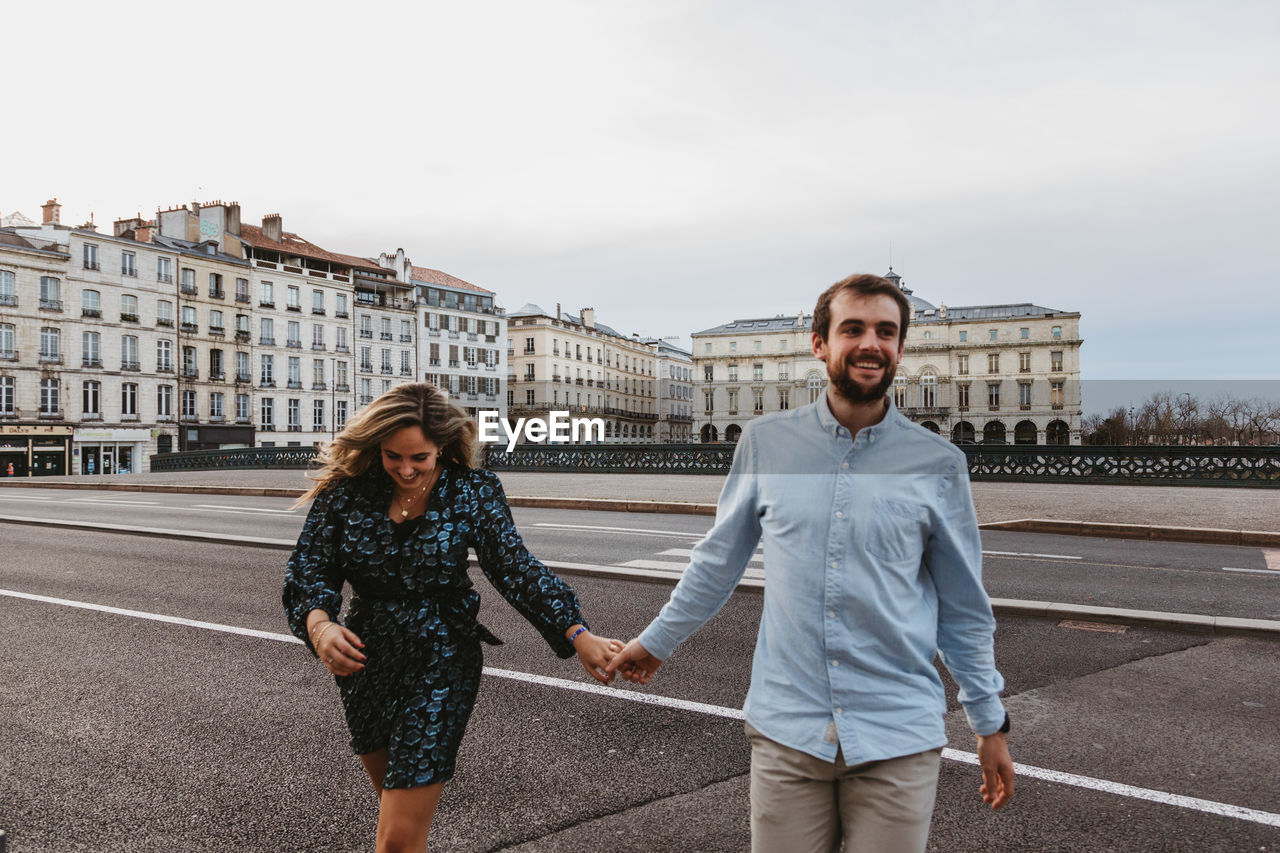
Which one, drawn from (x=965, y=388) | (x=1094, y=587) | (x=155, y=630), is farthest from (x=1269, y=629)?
(x=965, y=388)

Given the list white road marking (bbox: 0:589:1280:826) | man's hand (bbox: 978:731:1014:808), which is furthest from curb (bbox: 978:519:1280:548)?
man's hand (bbox: 978:731:1014:808)

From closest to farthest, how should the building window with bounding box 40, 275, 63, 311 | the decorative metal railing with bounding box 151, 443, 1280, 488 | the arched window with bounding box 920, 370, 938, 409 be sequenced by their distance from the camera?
the decorative metal railing with bounding box 151, 443, 1280, 488, the building window with bounding box 40, 275, 63, 311, the arched window with bounding box 920, 370, 938, 409

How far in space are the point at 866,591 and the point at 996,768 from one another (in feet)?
1.85

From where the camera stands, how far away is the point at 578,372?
94812 millimetres

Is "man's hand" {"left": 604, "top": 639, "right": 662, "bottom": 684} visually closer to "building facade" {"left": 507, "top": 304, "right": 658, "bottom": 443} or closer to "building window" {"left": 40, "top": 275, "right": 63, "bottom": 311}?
"building window" {"left": 40, "top": 275, "right": 63, "bottom": 311}

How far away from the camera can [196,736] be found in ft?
14.9

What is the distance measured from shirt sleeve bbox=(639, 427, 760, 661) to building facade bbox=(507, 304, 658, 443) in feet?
282

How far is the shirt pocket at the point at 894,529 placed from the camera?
2.00 m

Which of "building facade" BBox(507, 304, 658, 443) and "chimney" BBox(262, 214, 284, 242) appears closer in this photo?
"chimney" BBox(262, 214, 284, 242)

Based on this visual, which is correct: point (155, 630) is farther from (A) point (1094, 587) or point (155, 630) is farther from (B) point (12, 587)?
(A) point (1094, 587)

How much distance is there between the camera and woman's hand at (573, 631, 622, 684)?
2568mm

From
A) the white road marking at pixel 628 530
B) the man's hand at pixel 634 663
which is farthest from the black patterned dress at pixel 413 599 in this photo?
the white road marking at pixel 628 530

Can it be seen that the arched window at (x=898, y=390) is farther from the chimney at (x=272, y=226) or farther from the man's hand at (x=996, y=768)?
the chimney at (x=272, y=226)

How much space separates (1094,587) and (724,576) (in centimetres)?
795
